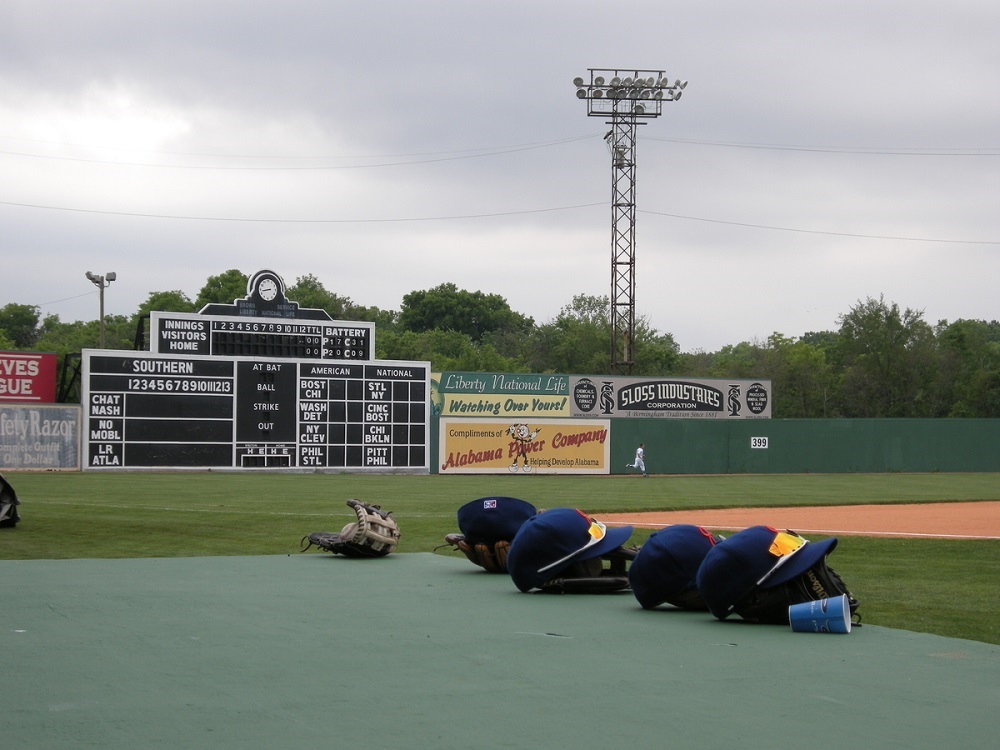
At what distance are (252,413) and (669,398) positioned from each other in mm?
21103

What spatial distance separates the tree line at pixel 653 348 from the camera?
80.7 m

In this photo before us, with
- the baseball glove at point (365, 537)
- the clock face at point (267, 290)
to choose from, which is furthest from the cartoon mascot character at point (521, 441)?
the baseball glove at point (365, 537)

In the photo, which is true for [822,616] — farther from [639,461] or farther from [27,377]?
[639,461]

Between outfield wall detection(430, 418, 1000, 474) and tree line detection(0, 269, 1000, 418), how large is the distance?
646 inches

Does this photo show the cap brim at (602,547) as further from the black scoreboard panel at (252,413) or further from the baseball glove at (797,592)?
the black scoreboard panel at (252,413)

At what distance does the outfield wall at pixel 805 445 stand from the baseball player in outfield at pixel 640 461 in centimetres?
23

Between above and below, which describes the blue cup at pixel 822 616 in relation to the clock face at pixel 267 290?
below

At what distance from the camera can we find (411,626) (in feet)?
25.4

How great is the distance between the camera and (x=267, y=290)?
134ft

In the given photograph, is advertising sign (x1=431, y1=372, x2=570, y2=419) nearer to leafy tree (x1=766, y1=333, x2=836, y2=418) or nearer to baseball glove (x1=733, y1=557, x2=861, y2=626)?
leafy tree (x1=766, y1=333, x2=836, y2=418)

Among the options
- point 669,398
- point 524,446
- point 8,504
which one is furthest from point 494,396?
point 8,504

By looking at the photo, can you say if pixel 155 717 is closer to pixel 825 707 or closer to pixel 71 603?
pixel 825 707

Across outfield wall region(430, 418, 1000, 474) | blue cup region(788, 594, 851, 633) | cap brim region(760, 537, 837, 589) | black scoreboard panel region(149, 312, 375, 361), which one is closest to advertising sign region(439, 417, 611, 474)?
outfield wall region(430, 418, 1000, 474)

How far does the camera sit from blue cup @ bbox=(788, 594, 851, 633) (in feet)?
24.5
